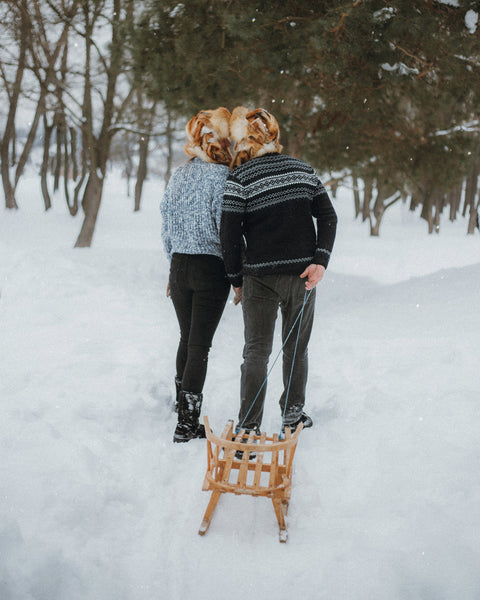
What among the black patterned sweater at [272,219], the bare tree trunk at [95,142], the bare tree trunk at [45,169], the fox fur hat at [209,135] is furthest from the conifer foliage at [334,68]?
the bare tree trunk at [45,169]

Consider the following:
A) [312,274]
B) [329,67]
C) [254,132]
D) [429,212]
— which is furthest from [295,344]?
[429,212]

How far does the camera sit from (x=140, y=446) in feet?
9.74

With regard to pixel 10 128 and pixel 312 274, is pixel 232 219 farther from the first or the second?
pixel 10 128

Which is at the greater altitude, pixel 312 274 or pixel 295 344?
pixel 312 274

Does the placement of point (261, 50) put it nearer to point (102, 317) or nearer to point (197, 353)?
point (102, 317)

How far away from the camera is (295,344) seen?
2.91 metres

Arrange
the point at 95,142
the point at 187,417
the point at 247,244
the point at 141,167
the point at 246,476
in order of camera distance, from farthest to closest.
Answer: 1. the point at 141,167
2. the point at 95,142
3. the point at 187,417
4. the point at 247,244
5. the point at 246,476

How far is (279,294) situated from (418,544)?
1382 mm

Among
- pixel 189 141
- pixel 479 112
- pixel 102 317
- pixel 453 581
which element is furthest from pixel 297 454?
pixel 479 112

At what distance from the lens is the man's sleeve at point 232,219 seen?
2.64 m

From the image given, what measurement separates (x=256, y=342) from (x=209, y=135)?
1.23m

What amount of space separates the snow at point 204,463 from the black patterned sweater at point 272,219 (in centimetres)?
112

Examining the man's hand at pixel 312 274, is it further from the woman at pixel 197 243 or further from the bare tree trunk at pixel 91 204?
the bare tree trunk at pixel 91 204

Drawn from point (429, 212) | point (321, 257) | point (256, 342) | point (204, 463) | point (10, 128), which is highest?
point (10, 128)
